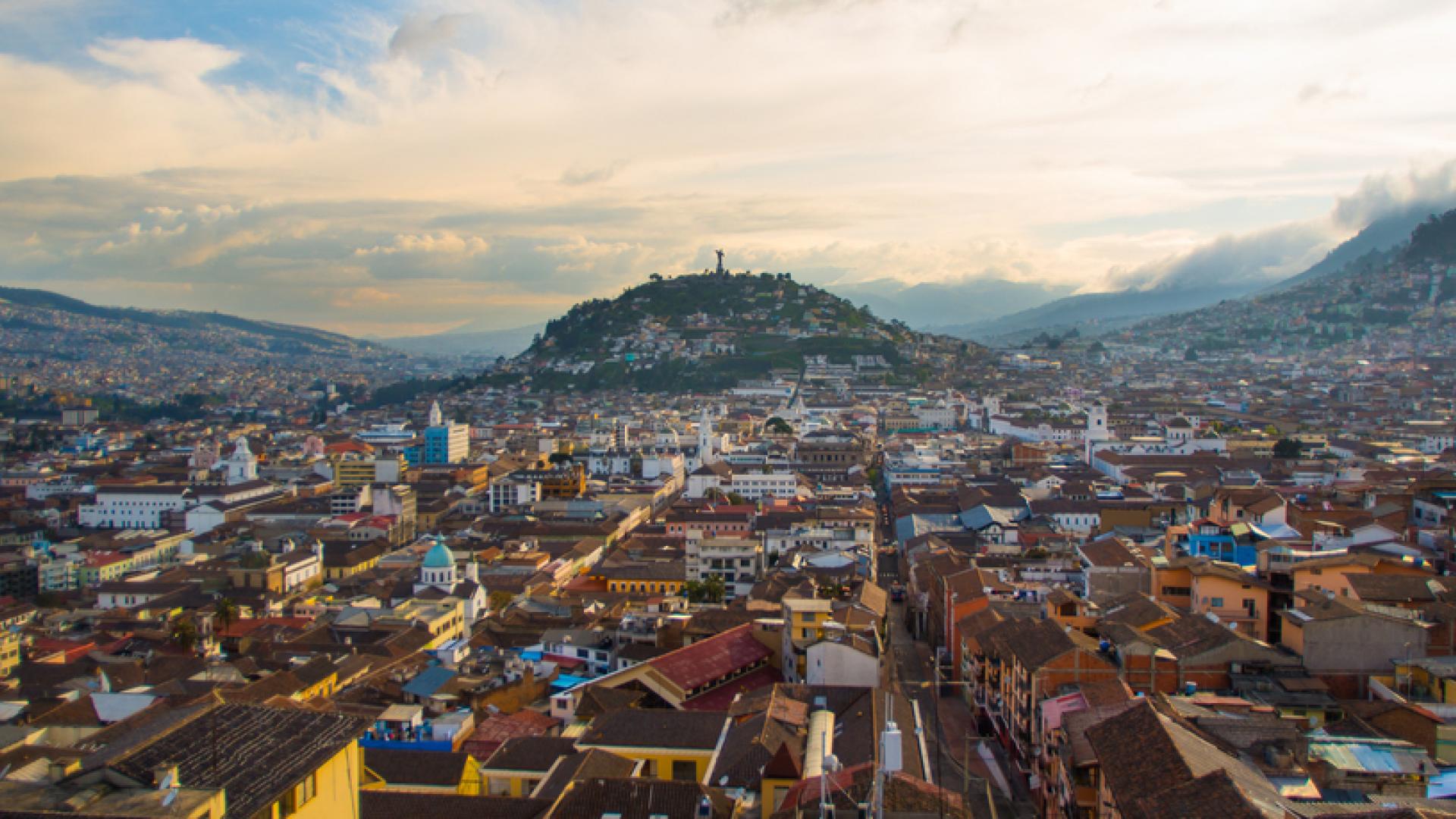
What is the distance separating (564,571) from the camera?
24.2 metres

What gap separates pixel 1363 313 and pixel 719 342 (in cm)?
5237

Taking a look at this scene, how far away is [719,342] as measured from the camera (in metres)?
83.7

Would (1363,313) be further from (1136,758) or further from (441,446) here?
(1136,758)

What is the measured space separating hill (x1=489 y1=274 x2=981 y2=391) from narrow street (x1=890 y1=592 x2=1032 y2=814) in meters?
56.5

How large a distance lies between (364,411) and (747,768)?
7150 centimetres

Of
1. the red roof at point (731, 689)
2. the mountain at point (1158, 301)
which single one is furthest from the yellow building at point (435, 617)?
the mountain at point (1158, 301)

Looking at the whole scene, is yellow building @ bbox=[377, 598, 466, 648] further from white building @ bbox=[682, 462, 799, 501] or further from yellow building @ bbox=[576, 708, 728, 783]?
white building @ bbox=[682, 462, 799, 501]

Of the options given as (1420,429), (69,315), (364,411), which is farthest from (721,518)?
(69,315)

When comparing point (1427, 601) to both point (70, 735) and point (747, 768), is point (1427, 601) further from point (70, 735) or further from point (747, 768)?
point (70, 735)

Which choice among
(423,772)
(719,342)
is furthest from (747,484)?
(719,342)

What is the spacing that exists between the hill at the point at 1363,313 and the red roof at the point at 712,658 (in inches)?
2913

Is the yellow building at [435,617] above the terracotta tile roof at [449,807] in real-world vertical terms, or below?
below

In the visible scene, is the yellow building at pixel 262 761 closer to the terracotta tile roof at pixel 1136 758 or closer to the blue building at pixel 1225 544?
the terracotta tile roof at pixel 1136 758

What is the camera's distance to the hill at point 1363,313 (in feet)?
261
